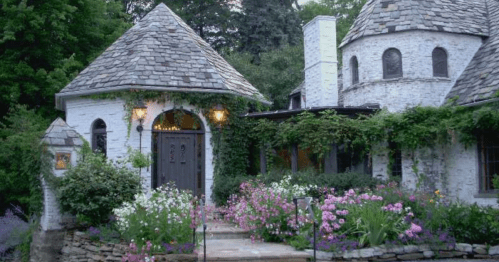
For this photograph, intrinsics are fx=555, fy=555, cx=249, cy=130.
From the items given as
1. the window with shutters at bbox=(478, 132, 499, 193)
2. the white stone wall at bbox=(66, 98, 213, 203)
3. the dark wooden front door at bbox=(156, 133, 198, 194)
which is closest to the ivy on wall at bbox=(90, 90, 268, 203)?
the white stone wall at bbox=(66, 98, 213, 203)

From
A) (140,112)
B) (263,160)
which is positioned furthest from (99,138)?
(263,160)

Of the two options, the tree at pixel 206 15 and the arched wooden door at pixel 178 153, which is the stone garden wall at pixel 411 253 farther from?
the tree at pixel 206 15

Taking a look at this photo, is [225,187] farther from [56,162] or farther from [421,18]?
[421,18]

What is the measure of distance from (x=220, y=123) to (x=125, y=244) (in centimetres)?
587

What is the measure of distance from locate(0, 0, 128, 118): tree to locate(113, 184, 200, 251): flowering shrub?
10.9m

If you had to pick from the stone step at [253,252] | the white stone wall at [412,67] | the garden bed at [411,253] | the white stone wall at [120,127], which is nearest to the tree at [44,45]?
the white stone wall at [120,127]

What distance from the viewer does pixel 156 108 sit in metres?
15.2

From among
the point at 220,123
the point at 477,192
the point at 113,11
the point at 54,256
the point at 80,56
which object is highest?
the point at 113,11

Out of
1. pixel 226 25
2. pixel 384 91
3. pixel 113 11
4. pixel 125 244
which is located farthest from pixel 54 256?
pixel 226 25

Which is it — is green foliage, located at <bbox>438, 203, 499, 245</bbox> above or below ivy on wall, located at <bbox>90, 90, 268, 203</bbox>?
below

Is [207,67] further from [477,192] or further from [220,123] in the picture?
[477,192]

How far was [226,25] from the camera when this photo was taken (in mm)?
32000

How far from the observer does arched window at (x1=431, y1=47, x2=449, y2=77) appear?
17594 mm

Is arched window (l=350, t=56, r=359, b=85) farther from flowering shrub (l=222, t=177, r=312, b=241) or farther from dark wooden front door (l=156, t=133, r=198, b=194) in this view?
flowering shrub (l=222, t=177, r=312, b=241)
